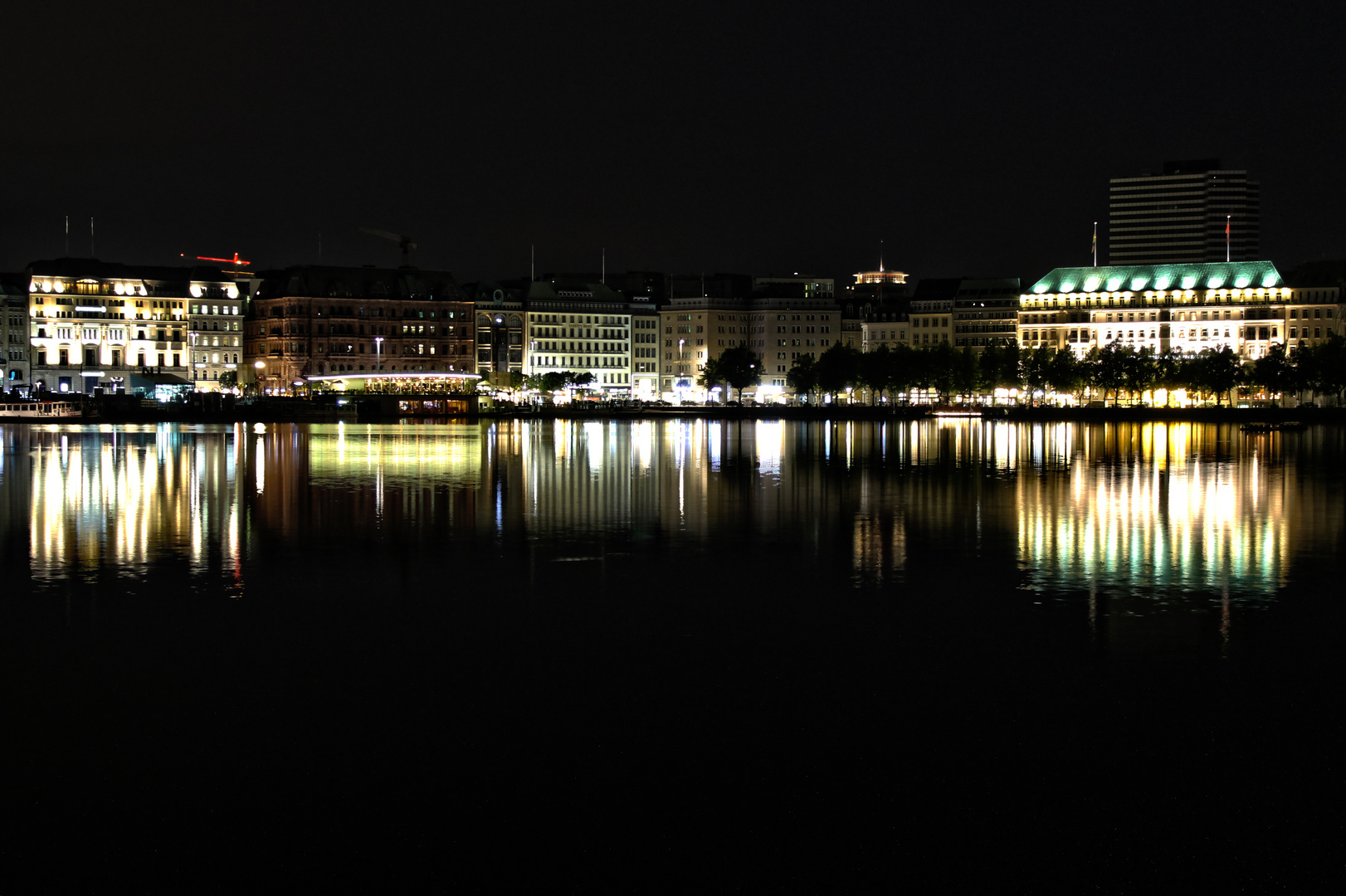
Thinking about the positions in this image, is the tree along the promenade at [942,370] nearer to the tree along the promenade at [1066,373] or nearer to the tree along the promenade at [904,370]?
the tree along the promenade at [904,370]

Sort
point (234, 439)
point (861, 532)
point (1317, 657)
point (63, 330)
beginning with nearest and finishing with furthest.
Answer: point (1317, 657) → point (861, 532) → point (234, 439) → point (63, 330)

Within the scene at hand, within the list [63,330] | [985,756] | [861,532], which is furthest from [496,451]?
[63,330]

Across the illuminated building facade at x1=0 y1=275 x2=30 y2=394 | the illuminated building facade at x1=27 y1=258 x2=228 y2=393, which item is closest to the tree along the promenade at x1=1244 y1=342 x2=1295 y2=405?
the illuminated building facade at x1=27 y1=258 x2=228 y2=393

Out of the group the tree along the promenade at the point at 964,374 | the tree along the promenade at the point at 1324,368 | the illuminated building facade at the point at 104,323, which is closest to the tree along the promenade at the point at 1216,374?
the tree along the promenade at the point at 1324,368

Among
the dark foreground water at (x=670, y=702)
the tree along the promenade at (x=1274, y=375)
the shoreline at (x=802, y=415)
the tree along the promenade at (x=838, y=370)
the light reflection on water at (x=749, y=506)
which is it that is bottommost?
the dark foreground water at (x=670, y=702)

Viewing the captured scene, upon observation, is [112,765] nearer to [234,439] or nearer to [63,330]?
[234,439]

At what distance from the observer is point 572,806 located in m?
12.9

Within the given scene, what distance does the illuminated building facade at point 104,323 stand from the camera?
180 meters

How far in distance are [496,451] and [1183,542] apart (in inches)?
1810

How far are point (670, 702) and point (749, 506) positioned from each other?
23.6m

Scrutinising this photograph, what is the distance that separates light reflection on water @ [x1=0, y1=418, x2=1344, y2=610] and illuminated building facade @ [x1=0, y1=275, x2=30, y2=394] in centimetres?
11383

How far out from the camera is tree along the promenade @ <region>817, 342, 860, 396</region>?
18800 centimetres

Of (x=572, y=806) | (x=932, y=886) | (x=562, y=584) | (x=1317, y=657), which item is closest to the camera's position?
(x=932, y=886)

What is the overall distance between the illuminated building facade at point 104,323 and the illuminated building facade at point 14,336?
1.53 metres
